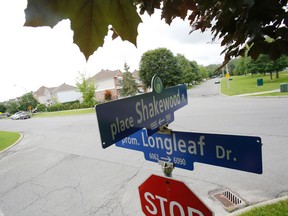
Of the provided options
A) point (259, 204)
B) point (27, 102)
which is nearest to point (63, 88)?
point (27, 102)

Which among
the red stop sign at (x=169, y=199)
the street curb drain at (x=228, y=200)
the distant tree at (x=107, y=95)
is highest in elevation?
the red stop sign at (x=169, y=199)

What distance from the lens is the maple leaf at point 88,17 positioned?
50 cm

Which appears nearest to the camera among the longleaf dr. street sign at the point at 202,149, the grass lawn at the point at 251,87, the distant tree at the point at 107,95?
the longleaf dr. street sign at the point at 202,149

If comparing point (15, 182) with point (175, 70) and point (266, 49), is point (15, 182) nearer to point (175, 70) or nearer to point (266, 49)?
point (266, 49)

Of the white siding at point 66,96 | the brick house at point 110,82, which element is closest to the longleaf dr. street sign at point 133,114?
the brick house at point 110,82

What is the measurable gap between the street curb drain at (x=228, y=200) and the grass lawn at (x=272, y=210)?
11.0 inches

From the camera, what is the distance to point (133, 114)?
1253 mm

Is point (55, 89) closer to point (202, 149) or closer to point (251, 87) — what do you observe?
point (251, 87)

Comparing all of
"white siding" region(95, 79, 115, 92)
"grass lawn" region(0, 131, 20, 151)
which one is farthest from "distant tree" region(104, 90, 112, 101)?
"grass lawn" region(0, 131, 20, 151)

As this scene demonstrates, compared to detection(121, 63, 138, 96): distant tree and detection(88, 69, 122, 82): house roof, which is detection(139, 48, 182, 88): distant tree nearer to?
detection(121, 63, 138, 96): distant tree

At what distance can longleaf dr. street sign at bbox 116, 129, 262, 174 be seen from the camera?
1.06 m

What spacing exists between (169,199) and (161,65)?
35898 mm

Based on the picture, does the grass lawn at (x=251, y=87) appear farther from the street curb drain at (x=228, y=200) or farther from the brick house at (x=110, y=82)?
the brick house at (x=110, y=82)

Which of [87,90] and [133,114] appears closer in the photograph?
[133,114]
